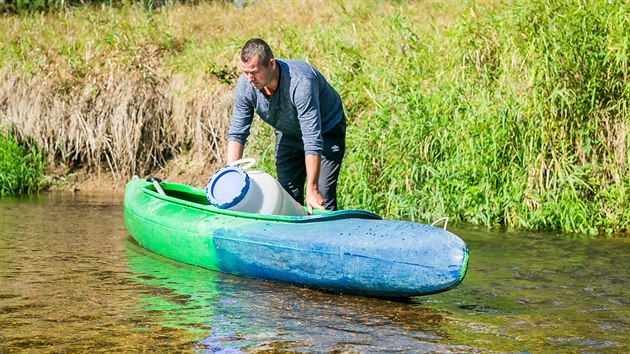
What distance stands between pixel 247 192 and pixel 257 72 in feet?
2.62

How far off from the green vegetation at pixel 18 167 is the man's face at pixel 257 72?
17.1 ft

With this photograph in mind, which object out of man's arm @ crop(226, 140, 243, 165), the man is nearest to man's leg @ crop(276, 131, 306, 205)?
the man

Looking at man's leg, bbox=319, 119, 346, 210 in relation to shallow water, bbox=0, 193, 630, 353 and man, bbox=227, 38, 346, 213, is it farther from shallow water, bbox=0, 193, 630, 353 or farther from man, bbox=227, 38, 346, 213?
shallow water, bbox=0, 193, 630, 353

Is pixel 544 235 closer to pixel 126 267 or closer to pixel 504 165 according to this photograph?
pixel 504 165

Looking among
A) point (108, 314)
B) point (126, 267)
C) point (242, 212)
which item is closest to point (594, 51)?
point (242, 212)

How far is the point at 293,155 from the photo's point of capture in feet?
23.2

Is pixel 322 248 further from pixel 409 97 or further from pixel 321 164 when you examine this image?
pixel 409 97

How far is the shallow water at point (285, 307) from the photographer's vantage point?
185 inches

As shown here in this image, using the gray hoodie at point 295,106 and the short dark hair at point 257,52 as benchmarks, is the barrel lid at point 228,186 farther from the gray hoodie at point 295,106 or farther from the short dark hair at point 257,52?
the short dark hair at point 257,52

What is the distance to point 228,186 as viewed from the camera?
637 centimetres

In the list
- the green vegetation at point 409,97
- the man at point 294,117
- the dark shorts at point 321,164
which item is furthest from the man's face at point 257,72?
the green vegetation at point 409,97

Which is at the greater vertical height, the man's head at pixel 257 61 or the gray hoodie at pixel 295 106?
the man's head at pixel 257 61

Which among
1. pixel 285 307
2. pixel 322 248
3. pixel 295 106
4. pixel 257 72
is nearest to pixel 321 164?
pixel 295 106

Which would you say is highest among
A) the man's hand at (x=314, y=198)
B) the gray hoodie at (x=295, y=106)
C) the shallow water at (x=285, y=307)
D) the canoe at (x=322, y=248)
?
the gray hoodie at (x=295, y=106)
